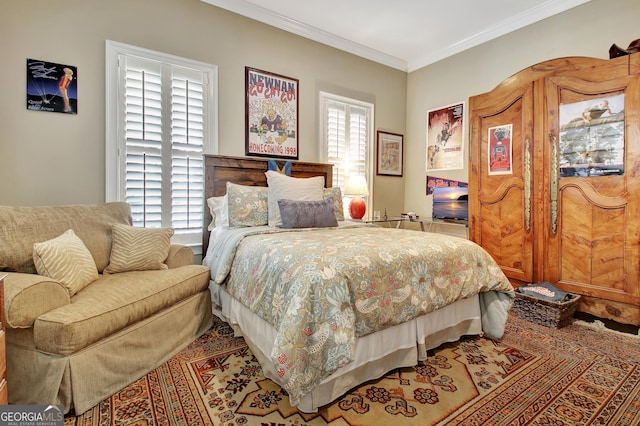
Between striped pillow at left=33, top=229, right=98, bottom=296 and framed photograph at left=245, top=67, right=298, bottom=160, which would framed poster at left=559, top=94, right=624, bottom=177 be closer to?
framed photograph at left=245, top=67, right=298, bottom=160

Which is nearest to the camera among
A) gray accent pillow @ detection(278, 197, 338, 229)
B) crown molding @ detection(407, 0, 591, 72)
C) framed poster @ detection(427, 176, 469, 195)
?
gray accent pillow @ detection(278, 197, 338, 229)

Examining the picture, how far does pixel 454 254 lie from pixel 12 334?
2375mm

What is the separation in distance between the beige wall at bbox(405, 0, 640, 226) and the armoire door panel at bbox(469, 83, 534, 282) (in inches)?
28.5

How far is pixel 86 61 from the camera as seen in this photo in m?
2.54

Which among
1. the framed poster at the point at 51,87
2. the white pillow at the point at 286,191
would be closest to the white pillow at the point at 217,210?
the white pillow at the point at 286,191

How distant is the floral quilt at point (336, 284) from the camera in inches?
53.7

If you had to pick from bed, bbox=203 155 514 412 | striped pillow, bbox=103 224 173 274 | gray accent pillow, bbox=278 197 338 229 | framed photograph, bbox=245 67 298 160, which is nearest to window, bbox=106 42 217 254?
framed photograph, bbox=245 67 298 160

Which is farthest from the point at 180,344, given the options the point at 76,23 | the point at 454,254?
the point at 76,23

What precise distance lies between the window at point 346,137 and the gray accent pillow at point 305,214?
133 cm

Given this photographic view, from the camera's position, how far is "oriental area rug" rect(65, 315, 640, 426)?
1.45 metres

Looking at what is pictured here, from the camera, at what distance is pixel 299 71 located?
3707 millimetres

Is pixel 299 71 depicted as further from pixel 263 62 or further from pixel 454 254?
pixel 454 254

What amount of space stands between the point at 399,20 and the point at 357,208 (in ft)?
7.15

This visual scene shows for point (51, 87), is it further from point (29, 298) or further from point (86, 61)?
point (29, 298)
